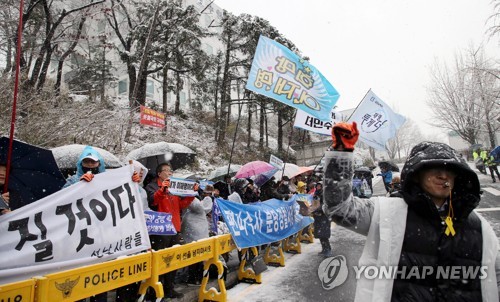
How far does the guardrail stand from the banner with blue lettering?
1.77 ft

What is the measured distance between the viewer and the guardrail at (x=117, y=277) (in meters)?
2.64

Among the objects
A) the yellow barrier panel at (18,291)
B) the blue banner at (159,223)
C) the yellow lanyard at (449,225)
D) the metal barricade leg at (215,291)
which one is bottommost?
the metal barricade leg at (215,291)

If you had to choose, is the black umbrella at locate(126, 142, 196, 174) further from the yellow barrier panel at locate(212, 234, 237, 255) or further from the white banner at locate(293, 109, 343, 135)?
the white banner at locate(293, 109, 343, 135)

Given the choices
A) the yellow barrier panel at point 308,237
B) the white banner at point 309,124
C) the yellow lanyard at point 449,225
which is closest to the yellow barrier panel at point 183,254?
the yellow lanyard at point 449,225

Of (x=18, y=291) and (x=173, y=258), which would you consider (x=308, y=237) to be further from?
(x=18, y=291)

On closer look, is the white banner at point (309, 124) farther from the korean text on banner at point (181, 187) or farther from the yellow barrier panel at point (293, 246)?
the korean text on banner at point (181, 187)

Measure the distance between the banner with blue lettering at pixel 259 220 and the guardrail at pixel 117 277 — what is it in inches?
21.3

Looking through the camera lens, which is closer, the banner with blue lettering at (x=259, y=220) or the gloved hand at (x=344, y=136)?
the gloved hand at (x=344, y=136)

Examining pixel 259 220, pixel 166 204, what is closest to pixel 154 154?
pixel 166 204

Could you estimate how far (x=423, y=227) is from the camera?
1878 mm

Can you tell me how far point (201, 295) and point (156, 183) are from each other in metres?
1.84

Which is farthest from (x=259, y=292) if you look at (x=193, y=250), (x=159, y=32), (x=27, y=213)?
(x=159, y=32)

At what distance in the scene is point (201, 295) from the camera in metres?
5.11

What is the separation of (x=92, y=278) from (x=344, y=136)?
2.65m
